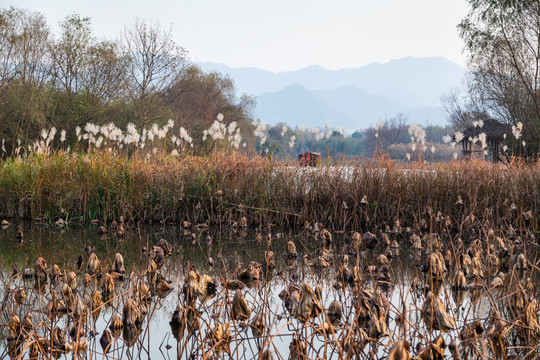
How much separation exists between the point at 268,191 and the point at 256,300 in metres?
4.21

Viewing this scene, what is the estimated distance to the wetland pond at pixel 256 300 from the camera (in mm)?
2678

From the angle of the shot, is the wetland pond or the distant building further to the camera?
the distant building

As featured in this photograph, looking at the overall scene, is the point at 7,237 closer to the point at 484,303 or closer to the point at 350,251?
the point at 350,251

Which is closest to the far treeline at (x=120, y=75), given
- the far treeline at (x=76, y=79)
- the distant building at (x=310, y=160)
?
the far treeline at (x=76, y=79)

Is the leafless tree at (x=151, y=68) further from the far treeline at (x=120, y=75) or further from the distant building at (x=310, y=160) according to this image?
the distant building at (x=310, y=160)

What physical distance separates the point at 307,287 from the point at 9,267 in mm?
3833

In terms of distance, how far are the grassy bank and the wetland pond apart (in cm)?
59

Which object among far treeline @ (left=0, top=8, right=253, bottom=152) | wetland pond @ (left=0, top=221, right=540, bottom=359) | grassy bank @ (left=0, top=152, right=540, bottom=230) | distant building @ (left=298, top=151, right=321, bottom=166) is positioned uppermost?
far treeline @ (left=0, top=8, right=253, bottom=152)

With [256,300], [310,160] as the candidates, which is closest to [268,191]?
[310,160]

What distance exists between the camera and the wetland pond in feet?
8.79

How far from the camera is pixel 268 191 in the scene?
7.94 metres

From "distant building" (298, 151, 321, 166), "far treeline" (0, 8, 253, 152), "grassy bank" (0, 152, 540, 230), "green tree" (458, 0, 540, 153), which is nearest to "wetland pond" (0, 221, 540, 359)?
"grassy bank" (0, 152, 540, 230)

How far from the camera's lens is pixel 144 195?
27.2 feet

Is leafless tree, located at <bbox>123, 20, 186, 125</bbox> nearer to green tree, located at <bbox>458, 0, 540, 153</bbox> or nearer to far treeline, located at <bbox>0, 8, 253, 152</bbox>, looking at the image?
far treeline, located at <bbox>0, 8, 253, 152</bbox>
